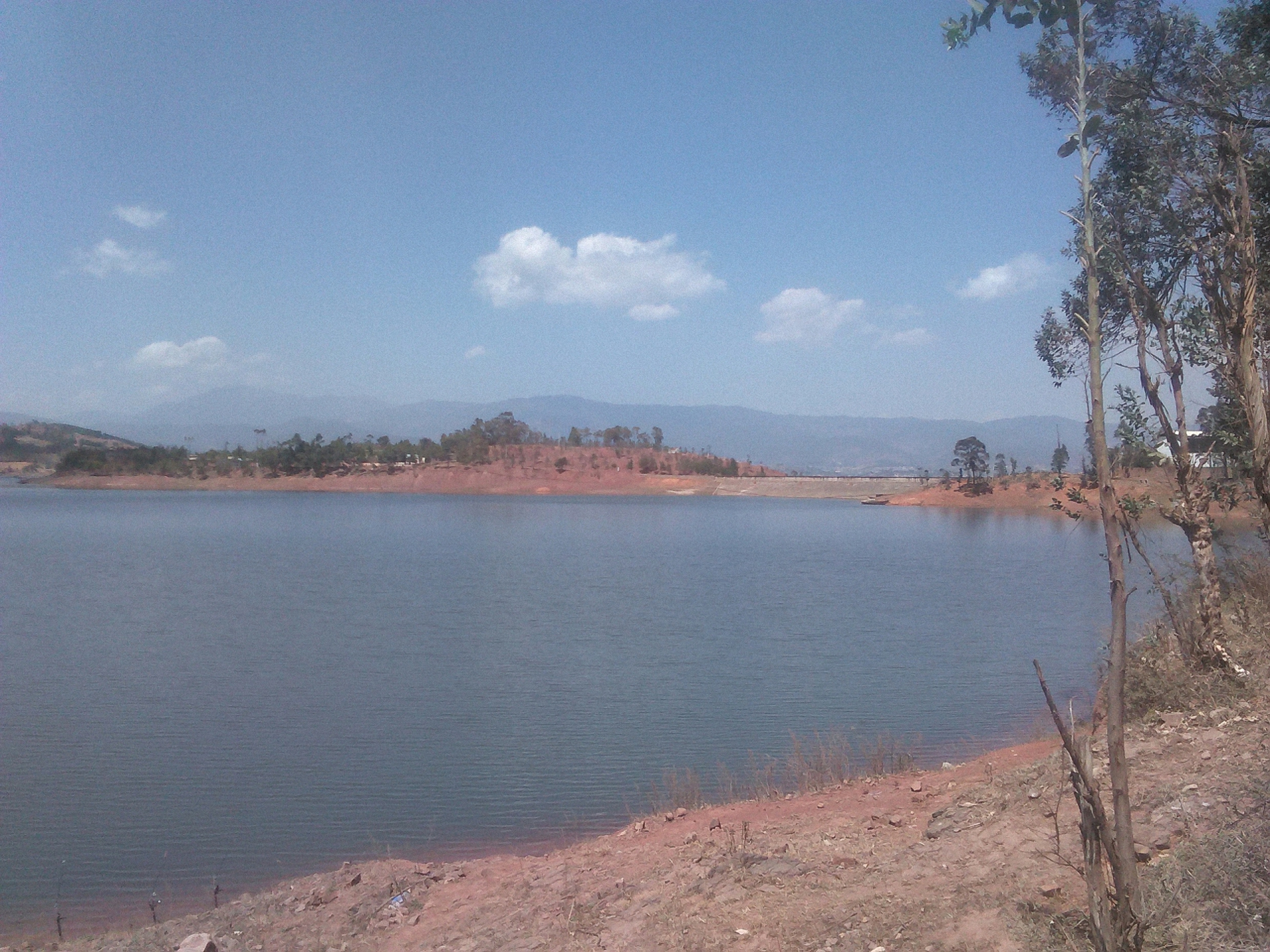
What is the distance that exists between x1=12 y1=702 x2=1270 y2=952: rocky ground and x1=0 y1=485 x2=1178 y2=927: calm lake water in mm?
1551

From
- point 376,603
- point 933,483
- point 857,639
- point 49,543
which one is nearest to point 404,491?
point 933,483

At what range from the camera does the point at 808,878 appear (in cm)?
533

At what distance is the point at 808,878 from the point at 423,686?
9435mm

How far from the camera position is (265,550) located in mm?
34031

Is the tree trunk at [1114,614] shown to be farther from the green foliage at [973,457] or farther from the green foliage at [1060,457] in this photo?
the green foliage at [973,457]

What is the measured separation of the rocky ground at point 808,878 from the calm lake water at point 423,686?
61.1 inches

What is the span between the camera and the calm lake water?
8.79 m

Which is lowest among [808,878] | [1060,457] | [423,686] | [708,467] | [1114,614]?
[423,686]

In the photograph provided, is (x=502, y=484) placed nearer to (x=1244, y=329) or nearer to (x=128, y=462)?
(x=128, y=462)

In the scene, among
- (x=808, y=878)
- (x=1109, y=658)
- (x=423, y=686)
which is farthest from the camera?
(x=423, y=686)

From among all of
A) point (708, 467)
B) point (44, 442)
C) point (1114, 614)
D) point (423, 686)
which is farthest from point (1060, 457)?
point (44, 442)

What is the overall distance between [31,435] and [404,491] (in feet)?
264

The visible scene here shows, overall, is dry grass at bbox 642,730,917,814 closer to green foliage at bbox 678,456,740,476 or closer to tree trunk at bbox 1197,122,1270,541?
tree trunk at bbox 1197,122,1270,541

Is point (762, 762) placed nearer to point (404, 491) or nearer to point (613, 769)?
point (613, 769)
